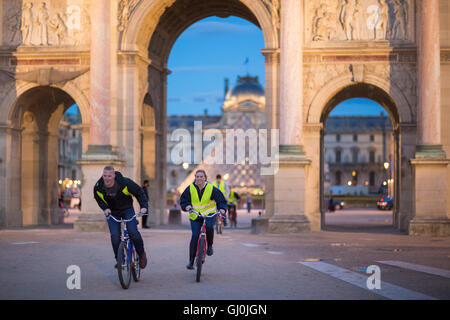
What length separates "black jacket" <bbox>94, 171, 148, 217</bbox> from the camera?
12.0 meters

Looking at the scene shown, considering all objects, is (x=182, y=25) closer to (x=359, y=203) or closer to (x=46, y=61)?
(x=46, y=61)

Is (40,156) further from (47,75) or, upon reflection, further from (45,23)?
(45,23)

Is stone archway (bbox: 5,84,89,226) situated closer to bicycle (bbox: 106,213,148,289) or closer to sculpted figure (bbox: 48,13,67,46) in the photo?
sculpted figure (bbox: 48,13,67,46)

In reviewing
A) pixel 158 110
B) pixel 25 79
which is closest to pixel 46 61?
pixel 25 79

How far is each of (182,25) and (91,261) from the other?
64.4 feet

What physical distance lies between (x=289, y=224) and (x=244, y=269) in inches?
477

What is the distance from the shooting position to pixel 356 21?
27.9m

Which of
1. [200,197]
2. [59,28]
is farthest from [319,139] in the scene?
[200,197]

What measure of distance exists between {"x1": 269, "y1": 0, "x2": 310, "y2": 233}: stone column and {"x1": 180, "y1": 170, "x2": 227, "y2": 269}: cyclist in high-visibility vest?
1286 cm

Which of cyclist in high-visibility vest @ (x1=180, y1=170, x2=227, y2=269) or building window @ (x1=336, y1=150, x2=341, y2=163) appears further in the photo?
building window @ (x1=336, y1=150, x2=341, y2=163)

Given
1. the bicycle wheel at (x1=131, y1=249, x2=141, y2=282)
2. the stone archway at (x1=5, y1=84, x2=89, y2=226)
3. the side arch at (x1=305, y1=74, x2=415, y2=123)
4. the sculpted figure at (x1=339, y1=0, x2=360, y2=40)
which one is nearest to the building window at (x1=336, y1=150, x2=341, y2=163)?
the stone archway at (x1=5, y1=84, x2=89, y2=226)
